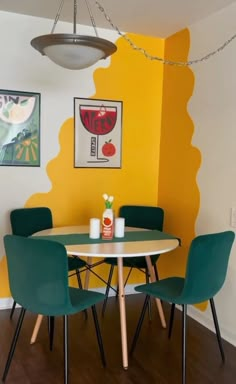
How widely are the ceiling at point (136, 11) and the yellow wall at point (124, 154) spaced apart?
32 cm

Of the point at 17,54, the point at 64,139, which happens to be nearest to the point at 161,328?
the point at 64,139

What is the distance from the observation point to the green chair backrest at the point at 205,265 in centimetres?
220

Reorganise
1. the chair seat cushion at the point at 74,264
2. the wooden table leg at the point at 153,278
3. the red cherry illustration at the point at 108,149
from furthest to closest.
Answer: the red cherry illustration at the point at 108,149
the chair seat cushion at the point at 74,264
the wooden table leg at the point at 153,278

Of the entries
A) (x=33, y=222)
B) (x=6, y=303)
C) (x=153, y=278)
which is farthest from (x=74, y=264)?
(x=6, y=303)

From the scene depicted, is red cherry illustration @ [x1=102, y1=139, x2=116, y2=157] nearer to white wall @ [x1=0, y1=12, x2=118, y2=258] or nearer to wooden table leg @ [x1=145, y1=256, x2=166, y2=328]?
white wall @ [x1=0, y1=12, x2=118, y2=258]

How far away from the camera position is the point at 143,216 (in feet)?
11.6

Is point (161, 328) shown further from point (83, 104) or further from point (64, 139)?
point (83, 104)

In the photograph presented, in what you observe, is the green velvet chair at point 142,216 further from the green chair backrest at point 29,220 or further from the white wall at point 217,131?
→ the green chair backrest at point 29,220

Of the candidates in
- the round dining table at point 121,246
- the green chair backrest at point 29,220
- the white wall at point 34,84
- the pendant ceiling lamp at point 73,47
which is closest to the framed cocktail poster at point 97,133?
the white wall at point 34,84

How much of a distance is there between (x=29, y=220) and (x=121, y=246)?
3.35 ft

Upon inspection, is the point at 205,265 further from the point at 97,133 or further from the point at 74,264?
the point at 97,133

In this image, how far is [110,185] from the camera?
3641mm

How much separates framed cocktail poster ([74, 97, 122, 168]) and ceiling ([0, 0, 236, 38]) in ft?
2.15

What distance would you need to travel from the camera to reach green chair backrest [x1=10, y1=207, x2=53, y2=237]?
3129 mm
